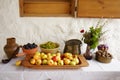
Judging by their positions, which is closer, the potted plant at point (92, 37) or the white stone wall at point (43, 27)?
the potted plant at point (92, 37)

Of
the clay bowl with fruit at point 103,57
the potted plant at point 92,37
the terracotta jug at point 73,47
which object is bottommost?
the clay bowl with fruit at point 103,57

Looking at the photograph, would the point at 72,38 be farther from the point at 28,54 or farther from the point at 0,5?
the point at 0,5

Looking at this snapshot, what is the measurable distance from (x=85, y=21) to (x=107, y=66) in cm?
64

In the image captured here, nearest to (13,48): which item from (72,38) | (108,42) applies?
(72,38)

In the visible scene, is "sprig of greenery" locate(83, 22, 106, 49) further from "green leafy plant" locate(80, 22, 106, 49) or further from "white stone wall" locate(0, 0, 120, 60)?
"white stone wall" locate(0, 0, 120, 60)

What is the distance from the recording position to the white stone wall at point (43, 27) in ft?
6.97

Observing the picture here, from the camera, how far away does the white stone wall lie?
212cm

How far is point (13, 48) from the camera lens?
6.13 ft

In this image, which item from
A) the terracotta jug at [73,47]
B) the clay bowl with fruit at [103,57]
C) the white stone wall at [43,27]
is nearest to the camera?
the clay bowl with fruit at [103,57]

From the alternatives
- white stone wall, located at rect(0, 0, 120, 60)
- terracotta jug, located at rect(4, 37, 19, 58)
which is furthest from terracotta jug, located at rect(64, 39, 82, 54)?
terracotta jug, located at rect(4, 37, 19, 58)

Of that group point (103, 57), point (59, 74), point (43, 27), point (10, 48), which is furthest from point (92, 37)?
point (10, 48)

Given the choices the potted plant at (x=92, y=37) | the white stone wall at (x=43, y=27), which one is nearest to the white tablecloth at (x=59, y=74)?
the potted plant at (x=92, y=37)

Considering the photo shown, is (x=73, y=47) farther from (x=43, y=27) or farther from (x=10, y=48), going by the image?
(x=10, y=48)

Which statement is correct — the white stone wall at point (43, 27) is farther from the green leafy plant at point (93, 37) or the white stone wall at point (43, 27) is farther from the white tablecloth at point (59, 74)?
the white tablecloth at point (59, 74)
